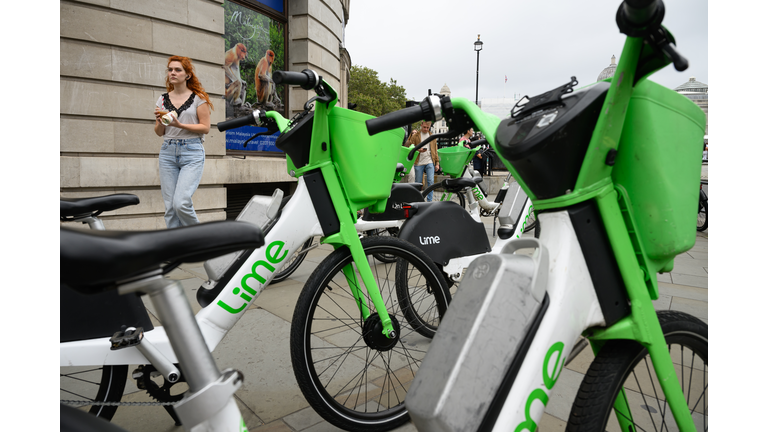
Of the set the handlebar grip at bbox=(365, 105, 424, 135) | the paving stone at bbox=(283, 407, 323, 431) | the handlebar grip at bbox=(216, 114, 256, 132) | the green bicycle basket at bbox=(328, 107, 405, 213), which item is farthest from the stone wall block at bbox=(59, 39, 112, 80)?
the handlebar grip at bbox=(365, 105, 424, 135)

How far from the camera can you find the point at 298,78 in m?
1.89

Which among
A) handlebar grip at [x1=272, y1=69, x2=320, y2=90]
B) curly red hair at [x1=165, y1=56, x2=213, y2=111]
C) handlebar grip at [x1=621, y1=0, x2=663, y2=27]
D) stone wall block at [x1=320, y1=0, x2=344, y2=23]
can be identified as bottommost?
handlebar grip at [x1=621, y1=0, x2=663, y2=27]

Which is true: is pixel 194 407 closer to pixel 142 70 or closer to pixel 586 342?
pixel 586 342

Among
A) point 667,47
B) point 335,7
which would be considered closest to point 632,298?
point 667,47

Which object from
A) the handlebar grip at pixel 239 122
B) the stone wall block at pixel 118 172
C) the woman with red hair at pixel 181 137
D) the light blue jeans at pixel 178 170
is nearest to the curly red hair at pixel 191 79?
the woman with red hair at pixel 181 137

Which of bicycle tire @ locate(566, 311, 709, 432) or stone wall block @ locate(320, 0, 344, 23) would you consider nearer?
bicycle tire @ locate(566, 311, 709, 432)

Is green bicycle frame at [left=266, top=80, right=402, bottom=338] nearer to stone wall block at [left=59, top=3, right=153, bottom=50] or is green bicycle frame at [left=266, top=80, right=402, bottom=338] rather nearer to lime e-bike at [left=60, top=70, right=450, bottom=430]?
lime e-bike at [left=60, top=70, right=450, bottom=430]

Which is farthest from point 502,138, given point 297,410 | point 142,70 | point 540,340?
point 142,70

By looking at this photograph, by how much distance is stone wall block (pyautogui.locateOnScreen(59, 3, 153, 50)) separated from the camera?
20.6 feet

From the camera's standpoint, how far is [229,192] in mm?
9047

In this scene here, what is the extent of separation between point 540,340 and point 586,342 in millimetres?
357

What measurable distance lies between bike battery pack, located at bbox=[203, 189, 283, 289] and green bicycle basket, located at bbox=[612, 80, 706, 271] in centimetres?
152

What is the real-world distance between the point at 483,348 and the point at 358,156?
1270 mm

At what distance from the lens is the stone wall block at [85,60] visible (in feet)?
20.6
